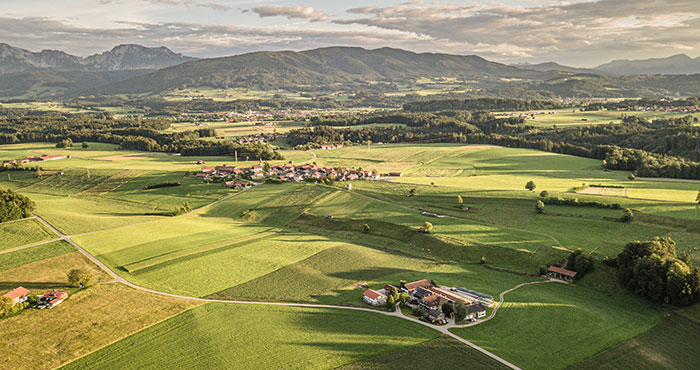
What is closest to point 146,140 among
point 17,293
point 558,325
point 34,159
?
point 34,159

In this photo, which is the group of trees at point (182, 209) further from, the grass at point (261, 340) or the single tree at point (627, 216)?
the single tree at point (627, 216)

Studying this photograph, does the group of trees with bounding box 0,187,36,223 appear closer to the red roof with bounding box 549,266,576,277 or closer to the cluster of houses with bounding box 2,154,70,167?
the cluster of houses with bounding box 2,154,70,167

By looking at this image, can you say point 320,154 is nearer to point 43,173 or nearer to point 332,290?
point 43,173

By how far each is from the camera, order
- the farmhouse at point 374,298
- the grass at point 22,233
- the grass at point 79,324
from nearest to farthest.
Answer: the grass at point 79,324 → the farmhouse at point 374,298 → the grass at point 22,233

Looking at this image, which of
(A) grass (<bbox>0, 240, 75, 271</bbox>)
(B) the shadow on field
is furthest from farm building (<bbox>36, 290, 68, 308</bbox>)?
(A) grass (<bbox>0, 240, 75, 271</bbox>)

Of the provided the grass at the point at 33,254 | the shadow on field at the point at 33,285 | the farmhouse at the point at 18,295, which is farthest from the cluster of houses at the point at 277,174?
the farmhouse at the point at 18,295

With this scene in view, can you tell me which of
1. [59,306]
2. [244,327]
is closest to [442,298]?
[244,327]
